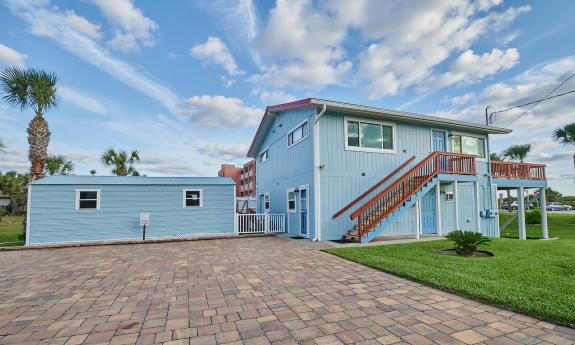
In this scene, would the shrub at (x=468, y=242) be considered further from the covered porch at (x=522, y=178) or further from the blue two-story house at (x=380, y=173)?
the covered porch at (x=522, y=178)

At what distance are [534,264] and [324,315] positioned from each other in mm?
5033

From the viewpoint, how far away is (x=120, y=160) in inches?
844

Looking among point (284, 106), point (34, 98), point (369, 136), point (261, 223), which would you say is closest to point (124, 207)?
point (261, 223)

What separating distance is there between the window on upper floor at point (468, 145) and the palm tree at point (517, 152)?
21.1 metres

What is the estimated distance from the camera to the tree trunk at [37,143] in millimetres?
11898

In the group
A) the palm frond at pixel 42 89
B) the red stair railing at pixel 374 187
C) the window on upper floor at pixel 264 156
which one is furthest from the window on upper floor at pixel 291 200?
the palm frond at pixel 42 89

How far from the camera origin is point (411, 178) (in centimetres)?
1066

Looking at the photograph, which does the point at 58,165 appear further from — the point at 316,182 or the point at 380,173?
the point at 380,173

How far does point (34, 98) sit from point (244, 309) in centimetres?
1467

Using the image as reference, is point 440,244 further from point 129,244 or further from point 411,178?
point 129,244

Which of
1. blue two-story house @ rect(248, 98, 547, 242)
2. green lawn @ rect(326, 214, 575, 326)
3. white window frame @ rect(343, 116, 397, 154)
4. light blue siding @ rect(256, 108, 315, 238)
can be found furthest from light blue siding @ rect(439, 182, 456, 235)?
light blue siding @ rect(256, 108, 315, 238)

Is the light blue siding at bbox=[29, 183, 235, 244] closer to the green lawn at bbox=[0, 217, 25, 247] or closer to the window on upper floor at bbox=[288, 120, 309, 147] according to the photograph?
the green lawn at bbox=[0, 217, 25, 247]

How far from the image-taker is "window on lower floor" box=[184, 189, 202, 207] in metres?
12.2

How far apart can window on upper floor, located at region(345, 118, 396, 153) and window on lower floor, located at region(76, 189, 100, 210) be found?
10.6m
